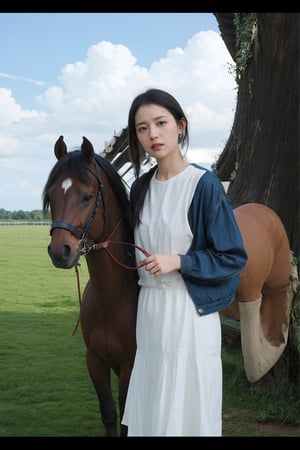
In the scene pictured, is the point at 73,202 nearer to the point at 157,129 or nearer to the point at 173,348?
the point at 157,129

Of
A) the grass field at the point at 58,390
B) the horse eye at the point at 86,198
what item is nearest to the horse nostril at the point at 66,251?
the horse eye at the point at 86,198

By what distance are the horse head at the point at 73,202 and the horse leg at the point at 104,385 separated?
0.86m

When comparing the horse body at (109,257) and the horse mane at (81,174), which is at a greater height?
the horse mane at (81,174)

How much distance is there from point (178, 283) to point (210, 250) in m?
0.19

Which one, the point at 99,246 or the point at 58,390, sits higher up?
the point at 99,246

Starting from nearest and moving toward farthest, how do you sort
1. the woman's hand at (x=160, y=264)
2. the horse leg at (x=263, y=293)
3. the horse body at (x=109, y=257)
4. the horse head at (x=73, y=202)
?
1. the woman's hand at (x=160, y=264)
2. the horse head at (x=73, y=202)
3. the horse body at (x=109, y=257)
4. the horse leg at (x=263, y=293)

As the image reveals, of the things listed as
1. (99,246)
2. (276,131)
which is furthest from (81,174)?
(276,131)

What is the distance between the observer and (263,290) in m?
4.02

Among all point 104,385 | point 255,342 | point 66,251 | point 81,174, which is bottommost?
point 104,385

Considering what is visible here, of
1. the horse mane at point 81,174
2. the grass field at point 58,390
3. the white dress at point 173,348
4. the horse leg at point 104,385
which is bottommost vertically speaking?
the grass field at point 58,390

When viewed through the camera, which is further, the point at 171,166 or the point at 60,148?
the point at 60,148

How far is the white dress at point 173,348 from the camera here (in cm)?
222

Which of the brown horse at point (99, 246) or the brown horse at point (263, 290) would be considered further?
the brown horse at point (263, 290)

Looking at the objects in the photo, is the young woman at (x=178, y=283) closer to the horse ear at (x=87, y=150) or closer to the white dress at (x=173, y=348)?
the white dress at (x=173, y=348)
